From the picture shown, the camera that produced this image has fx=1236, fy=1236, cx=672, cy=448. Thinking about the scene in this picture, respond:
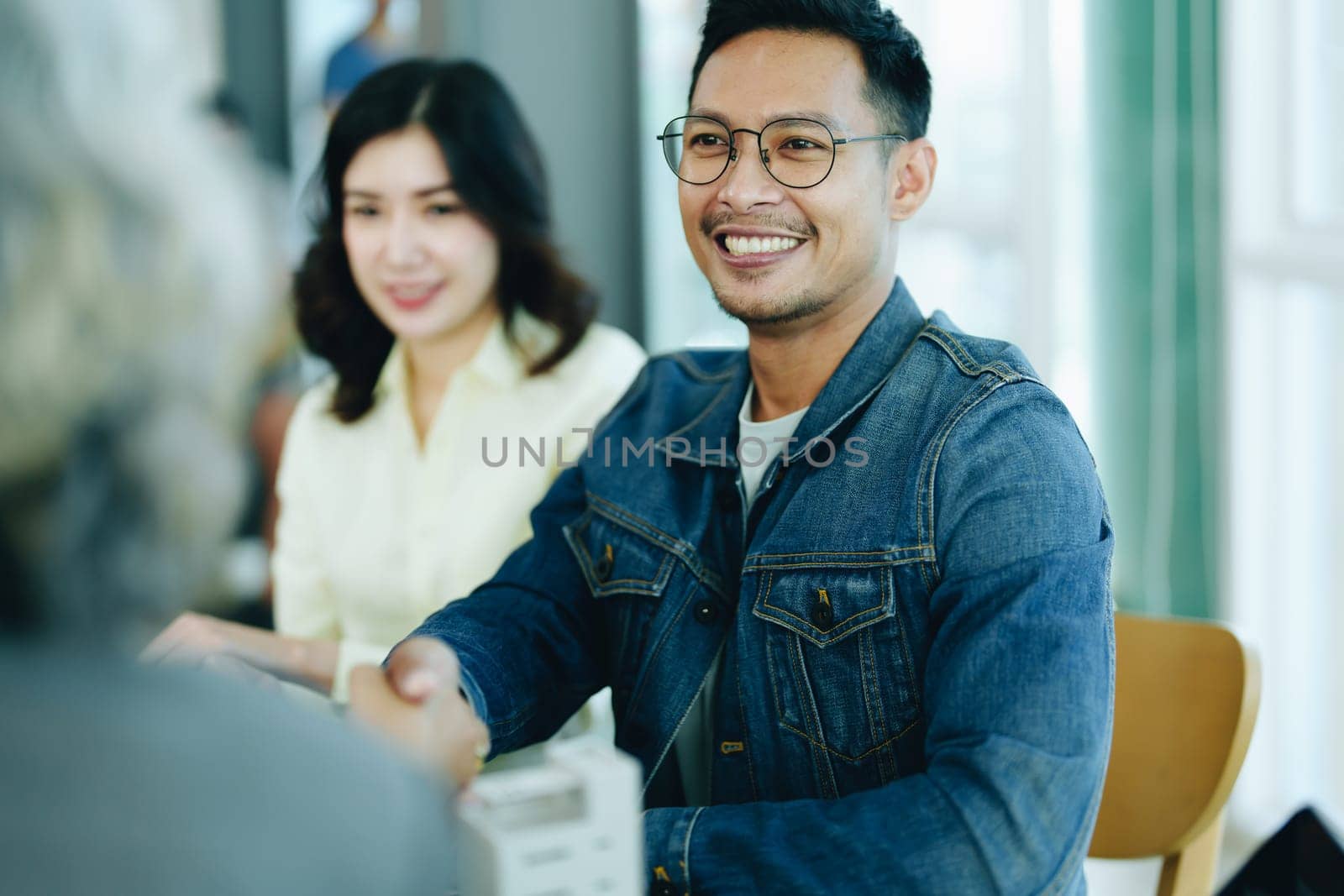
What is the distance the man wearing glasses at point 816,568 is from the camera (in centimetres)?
104

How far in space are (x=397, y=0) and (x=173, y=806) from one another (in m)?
4.28

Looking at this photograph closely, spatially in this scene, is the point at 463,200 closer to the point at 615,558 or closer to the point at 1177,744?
the point at 615,558

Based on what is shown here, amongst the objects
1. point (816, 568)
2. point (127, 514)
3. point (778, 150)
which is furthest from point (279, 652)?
point (127, 514)

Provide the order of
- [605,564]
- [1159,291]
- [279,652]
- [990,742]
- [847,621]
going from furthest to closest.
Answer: [1159,291] → [279,652] → [605,564] → [847,621] → [990,742]

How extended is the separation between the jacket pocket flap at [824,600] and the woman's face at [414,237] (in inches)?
37.2

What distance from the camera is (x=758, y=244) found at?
1.46 meters

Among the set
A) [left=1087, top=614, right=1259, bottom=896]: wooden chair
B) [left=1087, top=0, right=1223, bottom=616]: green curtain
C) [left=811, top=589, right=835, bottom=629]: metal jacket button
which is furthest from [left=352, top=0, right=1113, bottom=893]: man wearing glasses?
[left=1087, top=0, right=1223, bottom=616]: green curtain

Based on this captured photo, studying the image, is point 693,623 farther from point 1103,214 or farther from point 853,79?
point 1103,214

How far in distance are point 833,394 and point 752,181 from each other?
267 millimetres

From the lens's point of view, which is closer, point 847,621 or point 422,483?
point 847,621

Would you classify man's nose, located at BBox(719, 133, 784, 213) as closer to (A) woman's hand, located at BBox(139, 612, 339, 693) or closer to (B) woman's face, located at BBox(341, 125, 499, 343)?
(B) woman's face, located at BBox(341, 125, 499, 343)

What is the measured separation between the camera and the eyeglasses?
1.42m

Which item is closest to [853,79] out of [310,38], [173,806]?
[173,806]

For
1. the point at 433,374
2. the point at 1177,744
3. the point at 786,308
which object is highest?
the point at 786,308
